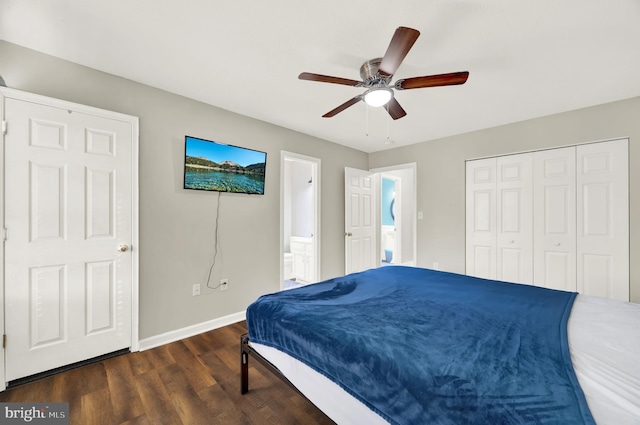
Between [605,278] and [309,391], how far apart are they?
3518 millimetres

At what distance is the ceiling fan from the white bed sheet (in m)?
1.52

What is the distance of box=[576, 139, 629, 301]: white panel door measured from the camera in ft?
9.14

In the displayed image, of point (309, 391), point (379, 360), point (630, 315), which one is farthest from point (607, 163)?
point (309, 391)

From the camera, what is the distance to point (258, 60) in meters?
2.09

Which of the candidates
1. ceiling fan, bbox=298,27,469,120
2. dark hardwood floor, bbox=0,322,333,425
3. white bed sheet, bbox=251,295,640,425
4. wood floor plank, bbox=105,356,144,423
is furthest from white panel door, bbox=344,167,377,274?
wood floor plank, bbox=105,356,144,423

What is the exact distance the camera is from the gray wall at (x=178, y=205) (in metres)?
2.12

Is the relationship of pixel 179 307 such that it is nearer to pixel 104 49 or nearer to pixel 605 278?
pixel 104 49

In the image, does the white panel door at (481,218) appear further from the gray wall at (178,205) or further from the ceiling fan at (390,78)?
the gray wall at (178,205)

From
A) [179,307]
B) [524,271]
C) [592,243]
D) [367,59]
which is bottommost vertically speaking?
[179,307]

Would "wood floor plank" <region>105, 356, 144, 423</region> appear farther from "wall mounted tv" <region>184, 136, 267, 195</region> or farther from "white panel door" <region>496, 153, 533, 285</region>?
"white panel door" <region>496, 153, 533, 285</region>

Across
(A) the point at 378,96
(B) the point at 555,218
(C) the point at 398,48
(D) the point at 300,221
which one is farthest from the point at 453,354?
(D) the point at 300,221

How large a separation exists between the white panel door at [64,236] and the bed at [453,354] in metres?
1.38
